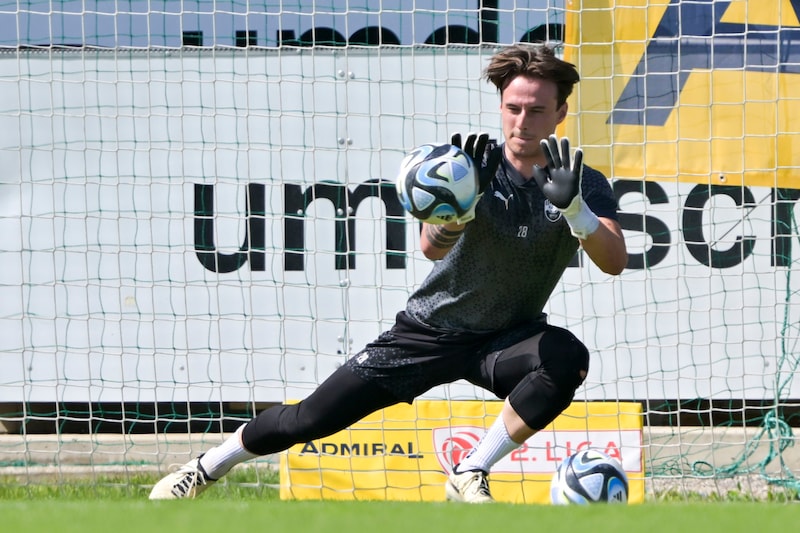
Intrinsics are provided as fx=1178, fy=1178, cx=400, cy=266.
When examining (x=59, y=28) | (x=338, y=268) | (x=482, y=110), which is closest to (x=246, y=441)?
(x=338, y=268)

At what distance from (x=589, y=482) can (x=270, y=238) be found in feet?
9.55

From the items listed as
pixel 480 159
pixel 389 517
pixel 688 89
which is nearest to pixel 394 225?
pixel 688 89

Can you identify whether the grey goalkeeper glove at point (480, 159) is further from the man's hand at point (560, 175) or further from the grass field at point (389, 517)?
the grass field at point (389, 517)

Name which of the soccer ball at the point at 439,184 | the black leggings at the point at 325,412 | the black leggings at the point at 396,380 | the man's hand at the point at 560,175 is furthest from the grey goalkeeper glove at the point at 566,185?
the black leggings at the point at 325,412

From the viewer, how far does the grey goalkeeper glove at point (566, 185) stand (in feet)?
14.0

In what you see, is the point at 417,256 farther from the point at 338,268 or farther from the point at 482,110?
the point at 482,110

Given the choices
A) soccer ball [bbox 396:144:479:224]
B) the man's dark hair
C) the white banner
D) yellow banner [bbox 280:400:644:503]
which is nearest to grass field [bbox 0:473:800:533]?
soccer ball [bbox 396:144:479:224]

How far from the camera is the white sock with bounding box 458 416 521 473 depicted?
4.66 metres

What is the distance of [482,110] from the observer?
678 centimetres

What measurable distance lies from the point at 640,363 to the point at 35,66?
3.90 m

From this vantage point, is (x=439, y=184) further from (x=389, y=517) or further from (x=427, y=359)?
(x=389, y=517)

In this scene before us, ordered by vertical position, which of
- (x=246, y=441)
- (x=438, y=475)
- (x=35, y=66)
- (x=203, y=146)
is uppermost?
(x=35, y=66)

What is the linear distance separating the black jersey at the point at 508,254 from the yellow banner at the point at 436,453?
155cm

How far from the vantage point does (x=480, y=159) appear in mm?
4465
